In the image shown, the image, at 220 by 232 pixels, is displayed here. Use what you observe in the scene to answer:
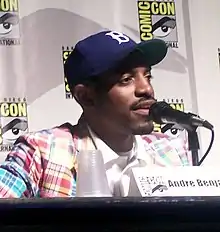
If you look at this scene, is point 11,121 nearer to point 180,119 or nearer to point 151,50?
point 151,50

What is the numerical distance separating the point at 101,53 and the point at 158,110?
0.17 metres

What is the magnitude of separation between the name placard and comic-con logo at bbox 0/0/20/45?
759mm

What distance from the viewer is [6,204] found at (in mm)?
724

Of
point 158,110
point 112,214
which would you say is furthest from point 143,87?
point 112,214

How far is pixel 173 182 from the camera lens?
105 cm

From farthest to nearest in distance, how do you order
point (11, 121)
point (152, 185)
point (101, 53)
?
point (11, 121) → point (101, 53) → point (152, 185)

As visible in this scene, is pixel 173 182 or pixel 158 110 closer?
pixel 173 182

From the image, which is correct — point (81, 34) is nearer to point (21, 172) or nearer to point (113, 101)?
point (113, 101)

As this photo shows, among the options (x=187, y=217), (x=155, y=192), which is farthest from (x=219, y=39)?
(x=187, y=217)

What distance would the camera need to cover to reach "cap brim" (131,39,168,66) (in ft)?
4.82

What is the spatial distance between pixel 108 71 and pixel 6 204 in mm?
786

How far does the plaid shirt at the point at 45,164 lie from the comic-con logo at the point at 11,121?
22cm

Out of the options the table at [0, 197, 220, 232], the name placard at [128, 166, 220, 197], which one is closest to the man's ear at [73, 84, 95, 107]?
the name placard at [128, 166, 220, 197]

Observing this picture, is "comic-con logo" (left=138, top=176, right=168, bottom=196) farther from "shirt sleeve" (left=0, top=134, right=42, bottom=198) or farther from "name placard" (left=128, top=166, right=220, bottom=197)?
"shirt sleeve" (left=0, top=134, right=42, bottom=198)
